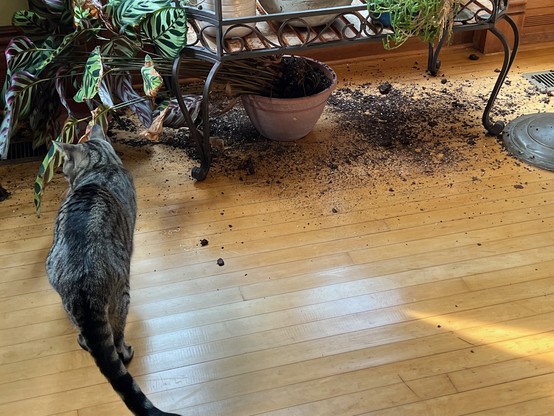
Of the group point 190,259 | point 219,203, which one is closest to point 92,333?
point 190,259

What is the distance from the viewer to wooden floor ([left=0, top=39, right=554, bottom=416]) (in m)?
1.59

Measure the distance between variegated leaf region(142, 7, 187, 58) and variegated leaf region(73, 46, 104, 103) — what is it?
195 mm

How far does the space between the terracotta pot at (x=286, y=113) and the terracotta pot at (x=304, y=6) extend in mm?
281

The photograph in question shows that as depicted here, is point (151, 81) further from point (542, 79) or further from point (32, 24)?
point (542, 79)

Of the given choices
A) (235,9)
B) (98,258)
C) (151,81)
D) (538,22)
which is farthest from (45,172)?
(538,22)

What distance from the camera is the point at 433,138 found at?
2.54 m

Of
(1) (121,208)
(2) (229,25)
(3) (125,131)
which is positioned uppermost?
(2) (229,25)

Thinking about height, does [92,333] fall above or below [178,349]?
above

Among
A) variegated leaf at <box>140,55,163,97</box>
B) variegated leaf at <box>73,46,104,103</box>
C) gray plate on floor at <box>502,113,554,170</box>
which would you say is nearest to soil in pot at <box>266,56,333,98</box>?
variegated leaf at <box>140,55,163,97</box>

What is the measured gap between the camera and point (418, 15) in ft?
6.66

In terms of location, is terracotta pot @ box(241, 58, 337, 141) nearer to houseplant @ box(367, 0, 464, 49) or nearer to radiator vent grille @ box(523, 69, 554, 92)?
houseplant @ box(367, 0, 464, 49)

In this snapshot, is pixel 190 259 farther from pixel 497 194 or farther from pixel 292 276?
pixel 497 194

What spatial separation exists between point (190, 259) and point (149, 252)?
0.46ft

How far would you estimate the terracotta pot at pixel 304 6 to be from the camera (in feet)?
7.02
